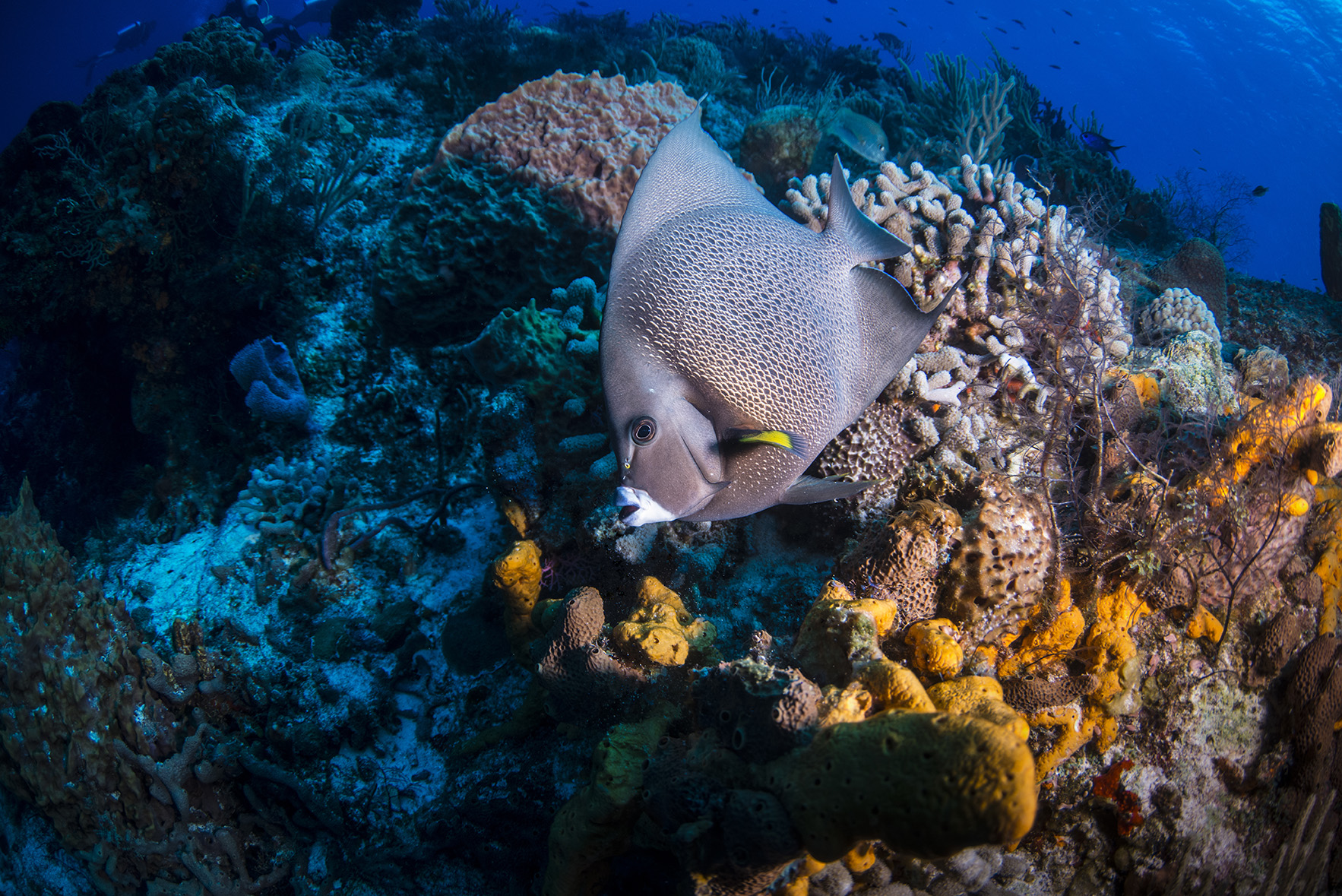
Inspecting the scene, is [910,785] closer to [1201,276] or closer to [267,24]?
[1201,276]

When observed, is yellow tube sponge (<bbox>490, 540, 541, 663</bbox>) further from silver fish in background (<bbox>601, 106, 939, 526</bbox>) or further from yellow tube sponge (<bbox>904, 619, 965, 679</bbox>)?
yellow tube sponge (<bbox>904, 619, 965, 679</bbox>)

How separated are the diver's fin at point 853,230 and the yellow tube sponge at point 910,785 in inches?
69.1

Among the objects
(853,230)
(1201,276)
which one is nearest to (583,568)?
(853,230)

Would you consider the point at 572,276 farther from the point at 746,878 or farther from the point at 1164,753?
the point at 1164,753

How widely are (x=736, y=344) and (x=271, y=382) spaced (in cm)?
387

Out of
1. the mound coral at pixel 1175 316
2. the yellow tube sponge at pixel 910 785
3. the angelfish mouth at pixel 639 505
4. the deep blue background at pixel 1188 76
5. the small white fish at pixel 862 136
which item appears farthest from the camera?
the deep blue background at pixel 1188 76

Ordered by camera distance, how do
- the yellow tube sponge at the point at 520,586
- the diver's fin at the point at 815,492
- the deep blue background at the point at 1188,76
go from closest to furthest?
the diver's fin at the point at 815,492 → the yellow tube sponge at the point at 520,586 → the deep blue background at the point at 1188,76

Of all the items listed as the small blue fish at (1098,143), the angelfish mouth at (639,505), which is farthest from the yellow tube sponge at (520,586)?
the small blue fish at (1098,143)

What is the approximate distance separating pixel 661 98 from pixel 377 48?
5599 mm

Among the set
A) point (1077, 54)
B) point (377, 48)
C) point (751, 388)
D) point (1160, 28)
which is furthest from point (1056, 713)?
point (1077, 54)

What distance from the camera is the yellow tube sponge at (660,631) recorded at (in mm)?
2078

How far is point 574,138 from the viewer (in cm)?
422

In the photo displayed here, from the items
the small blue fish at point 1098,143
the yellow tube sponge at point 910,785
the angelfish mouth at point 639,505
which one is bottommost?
the yellow tube sponge at point 910,785

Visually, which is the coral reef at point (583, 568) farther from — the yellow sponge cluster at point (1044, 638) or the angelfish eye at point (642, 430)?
the angelfish eye at point (642, 430)
